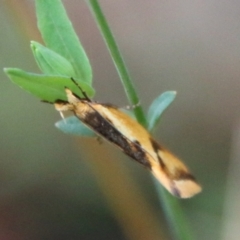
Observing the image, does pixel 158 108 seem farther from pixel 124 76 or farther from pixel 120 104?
pixel 120 104

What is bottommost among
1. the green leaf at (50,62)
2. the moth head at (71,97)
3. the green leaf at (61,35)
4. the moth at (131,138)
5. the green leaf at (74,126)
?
the moth at (131,138)

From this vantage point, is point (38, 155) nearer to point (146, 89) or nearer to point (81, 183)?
point (81, 183)

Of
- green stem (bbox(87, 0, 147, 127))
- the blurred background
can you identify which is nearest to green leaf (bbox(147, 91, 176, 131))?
green stem (bbox(87, 0, 147, 127))

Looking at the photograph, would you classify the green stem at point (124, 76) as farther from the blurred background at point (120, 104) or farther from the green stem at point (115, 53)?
the blurred background at point (120, 104)

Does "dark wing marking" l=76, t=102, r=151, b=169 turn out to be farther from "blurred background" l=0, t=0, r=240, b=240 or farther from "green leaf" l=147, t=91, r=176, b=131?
"blurred background" l=0, t=0, r=240, b=240

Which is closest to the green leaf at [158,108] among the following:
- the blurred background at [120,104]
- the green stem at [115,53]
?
the green stem at [115,53]

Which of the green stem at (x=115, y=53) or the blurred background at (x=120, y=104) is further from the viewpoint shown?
the blurred background at (x=120, y=104)

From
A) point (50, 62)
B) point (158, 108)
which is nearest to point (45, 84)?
point (50, 62)

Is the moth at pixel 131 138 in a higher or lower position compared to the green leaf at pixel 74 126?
lower
